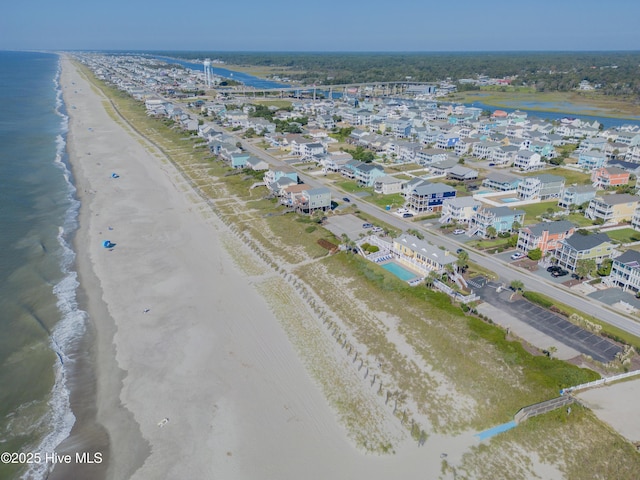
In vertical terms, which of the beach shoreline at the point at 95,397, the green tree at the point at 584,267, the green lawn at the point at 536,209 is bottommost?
the beach shoreline at the point at 95,397

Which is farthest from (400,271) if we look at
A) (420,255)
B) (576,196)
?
(576,196)

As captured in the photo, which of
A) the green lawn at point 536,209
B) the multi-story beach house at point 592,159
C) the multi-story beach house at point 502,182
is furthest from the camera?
the multi-story beach house at point 592,159

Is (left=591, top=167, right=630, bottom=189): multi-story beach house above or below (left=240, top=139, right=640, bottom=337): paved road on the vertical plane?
above

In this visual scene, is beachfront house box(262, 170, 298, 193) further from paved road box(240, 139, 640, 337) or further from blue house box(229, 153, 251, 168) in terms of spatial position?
paved road box(240, 139, 640, 337)

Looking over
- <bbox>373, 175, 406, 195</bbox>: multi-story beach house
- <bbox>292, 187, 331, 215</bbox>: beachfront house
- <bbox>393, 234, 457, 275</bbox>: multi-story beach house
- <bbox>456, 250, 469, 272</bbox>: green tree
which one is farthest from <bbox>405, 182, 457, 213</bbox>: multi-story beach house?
<bbox>456, 250, 469, 272</bbox>: green tree

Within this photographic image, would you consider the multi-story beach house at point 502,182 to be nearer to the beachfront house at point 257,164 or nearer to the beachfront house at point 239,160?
the beachfront house at point 257,164

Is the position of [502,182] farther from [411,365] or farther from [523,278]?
[411,365]

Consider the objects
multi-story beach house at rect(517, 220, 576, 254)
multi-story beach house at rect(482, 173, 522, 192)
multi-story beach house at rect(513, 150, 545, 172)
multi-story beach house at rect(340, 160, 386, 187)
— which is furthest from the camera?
multi-story beach house at rect(513, 150, 545, 172)

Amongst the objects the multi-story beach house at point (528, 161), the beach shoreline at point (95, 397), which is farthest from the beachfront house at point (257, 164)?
the multi-story beach house at point (528, 161)

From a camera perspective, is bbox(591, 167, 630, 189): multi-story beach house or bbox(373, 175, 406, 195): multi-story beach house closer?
bbox(373, 175, 406, 195): multi-story beach house
